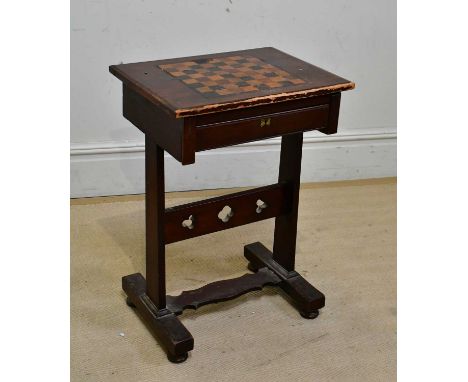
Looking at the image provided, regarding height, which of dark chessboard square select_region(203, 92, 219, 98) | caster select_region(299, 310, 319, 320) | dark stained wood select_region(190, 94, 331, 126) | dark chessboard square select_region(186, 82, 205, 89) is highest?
dark chessboard square select_region(186, 82, 205, 89)

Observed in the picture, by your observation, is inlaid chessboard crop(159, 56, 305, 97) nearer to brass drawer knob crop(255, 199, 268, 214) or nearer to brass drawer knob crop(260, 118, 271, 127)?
brass drawer knob crop(260, 118, 271, 127)

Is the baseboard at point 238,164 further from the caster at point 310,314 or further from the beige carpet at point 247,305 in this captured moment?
the caster at point 310,314

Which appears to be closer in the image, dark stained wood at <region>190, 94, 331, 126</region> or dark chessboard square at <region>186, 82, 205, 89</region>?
dark stained wood at <region>190, 94, 331, 126</region>

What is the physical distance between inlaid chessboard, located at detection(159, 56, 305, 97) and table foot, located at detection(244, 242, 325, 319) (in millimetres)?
772

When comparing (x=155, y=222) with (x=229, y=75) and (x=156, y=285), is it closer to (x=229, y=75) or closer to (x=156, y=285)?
(x=156, y=285)

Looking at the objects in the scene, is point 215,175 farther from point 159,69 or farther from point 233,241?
point 159,69

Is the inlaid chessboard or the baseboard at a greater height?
the inlaid chessboard

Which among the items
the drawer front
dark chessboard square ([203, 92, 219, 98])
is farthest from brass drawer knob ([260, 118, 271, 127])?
dark chessboard square ([203, 92, 219, 98])

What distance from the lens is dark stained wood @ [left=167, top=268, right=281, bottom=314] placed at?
8.89 feet

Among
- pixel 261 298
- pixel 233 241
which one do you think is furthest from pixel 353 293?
pixel 233 241

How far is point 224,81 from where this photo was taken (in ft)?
7.99

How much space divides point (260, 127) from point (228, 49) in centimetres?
122

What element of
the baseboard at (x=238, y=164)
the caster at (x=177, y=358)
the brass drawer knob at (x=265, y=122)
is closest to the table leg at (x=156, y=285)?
the caster at (x=177, y=358)

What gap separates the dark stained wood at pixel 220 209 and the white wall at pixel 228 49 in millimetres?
878
